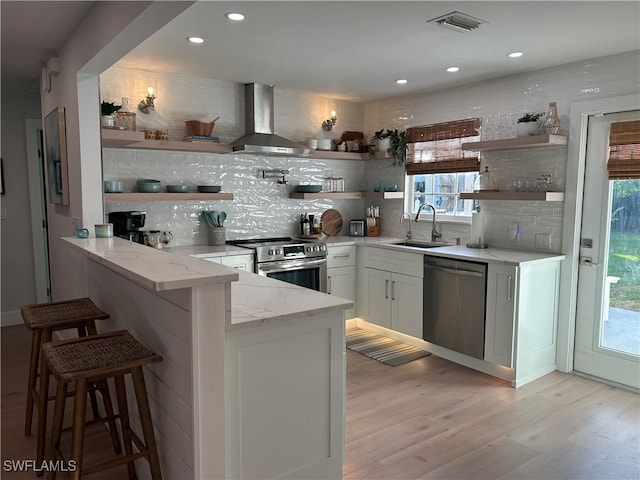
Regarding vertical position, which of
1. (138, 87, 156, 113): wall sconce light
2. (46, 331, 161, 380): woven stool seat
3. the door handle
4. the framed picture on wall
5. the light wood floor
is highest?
(138, 87, 156, 113): wall sconce light

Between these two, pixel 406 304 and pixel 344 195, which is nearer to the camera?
pixel 406 304

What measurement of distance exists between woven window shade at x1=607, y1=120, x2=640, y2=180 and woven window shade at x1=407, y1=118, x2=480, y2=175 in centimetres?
117

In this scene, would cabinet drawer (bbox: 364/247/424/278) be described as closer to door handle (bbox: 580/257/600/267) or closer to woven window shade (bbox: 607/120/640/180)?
door handle (bbox: 580/257/600/267)

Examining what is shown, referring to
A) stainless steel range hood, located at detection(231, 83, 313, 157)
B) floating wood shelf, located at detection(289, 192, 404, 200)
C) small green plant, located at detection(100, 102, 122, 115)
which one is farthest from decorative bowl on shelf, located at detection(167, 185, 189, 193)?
floating wood shelf, located at detection(289, 192, 404, 200)

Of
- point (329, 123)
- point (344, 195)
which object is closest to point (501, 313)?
point (344, 195)

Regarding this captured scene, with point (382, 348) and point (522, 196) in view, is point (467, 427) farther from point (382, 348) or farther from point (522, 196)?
point (522, 196)

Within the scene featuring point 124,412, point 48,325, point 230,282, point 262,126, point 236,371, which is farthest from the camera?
point 262,126

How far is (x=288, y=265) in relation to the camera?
4508 mm

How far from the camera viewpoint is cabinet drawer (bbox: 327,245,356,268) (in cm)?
485

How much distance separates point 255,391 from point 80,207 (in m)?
2.11

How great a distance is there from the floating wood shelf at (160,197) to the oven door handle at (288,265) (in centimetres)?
72

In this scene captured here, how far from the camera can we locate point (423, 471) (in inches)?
100

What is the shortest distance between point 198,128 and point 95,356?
110 inches

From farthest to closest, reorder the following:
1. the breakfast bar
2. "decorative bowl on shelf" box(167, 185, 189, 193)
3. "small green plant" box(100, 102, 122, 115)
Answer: "decorative bowl on shelf" box(167, 185, 189, 193) < "small green plant" box(100, 102, 122, 115) < the breakfast bar
